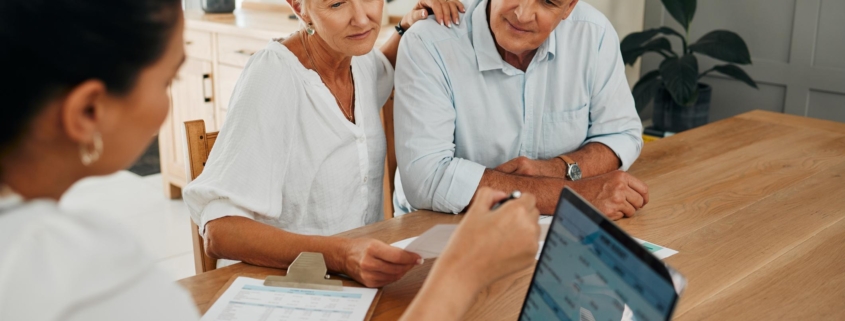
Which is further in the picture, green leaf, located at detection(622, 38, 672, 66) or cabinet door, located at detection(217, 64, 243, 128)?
green leaf, located at detection(622, 38, 672, 66)

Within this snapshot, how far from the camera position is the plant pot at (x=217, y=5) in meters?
3.85

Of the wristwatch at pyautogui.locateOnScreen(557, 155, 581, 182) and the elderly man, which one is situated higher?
the elderly man

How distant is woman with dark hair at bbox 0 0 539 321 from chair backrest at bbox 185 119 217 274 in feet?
2.90

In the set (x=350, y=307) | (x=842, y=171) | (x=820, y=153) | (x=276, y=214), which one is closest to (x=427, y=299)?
(x=350, y=307)

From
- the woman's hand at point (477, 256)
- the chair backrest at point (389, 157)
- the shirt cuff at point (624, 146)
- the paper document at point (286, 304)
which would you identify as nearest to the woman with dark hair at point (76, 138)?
the woman's hand at point (477, 256)

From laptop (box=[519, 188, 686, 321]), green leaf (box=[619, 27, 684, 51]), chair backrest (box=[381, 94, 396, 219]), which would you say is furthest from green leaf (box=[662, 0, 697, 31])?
laptop (box=[519, 188, 686, 321])

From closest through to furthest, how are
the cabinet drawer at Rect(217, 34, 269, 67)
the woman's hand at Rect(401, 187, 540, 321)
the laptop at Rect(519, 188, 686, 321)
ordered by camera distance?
the laptop at Rect(519, 188, 686, 321) < the woman's hand at Rect(401, 187, 540, 321) < the cabinet drawer at Rect(217, 34, 269, 67)

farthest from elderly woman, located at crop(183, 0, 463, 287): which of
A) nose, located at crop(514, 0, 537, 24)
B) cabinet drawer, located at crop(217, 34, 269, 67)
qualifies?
cabinet drawer, located at crop(217, 34, 269, 67)

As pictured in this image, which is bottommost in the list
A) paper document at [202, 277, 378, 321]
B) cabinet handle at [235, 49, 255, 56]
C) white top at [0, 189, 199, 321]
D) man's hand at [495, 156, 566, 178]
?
paper document at [202, 277, 378, 321]

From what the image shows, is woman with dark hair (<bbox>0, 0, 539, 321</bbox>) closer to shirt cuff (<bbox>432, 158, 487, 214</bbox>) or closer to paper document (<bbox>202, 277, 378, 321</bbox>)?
paper document (<bbox>202, 277, 378, 321</bbox>)

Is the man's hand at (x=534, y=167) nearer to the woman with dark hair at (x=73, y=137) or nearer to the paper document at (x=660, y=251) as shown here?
the paper document at (x=660, y=251)

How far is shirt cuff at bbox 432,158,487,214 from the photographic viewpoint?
1.64 m

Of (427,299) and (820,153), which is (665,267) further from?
(820,153)

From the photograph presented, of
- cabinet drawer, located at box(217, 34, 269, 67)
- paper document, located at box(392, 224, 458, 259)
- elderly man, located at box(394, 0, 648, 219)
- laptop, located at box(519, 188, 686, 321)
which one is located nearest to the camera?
laptop, located at box(519, 188, 686, 321)
